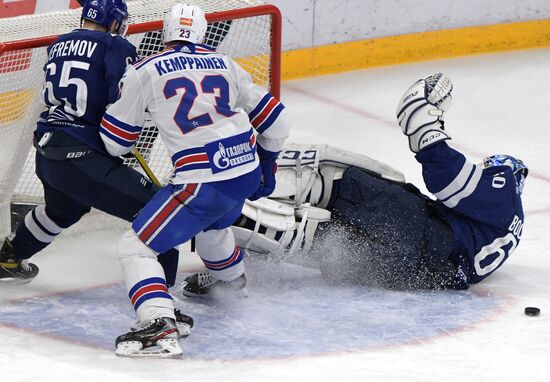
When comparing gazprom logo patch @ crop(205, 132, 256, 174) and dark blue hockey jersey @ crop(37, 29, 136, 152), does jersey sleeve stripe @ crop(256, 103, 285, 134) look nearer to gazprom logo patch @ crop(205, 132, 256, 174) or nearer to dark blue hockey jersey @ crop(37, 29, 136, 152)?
gazprom logo patch @ crop(205, 132, 256, 174)

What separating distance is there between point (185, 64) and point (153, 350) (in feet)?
2.57

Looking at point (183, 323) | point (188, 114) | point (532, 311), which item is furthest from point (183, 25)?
point (532, 311)

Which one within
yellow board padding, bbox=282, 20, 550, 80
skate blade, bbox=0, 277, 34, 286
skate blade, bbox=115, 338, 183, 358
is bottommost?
skate blade, bbox=0, 277, 34, 286

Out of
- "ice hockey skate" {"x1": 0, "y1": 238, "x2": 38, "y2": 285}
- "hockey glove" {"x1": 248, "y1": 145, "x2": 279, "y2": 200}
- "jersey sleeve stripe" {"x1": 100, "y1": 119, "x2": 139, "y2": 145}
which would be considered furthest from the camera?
"ice hockey skate" {"x1": 0, "y1": 238, "x2": 38, "y2": 285}

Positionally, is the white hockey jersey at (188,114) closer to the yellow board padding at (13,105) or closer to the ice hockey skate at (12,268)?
the ice hockey skate at (12,268)

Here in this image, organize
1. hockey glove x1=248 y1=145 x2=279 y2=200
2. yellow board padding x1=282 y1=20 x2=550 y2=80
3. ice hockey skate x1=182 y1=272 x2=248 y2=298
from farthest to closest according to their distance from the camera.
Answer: yellow board padding x1=282 y1=20 x2=550 y2=80
ice hockey skate x1=182 y1=272 x2=248 y2=298
hockey glove x1=248 y1=145 x2=279 y2=200

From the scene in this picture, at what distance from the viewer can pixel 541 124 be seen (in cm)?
607

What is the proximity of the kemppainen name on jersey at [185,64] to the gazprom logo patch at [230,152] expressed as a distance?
8.3 inches

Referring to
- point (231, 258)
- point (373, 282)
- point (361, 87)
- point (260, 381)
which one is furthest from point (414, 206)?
point (361, 87)

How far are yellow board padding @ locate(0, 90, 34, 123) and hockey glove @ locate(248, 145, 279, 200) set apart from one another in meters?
0.93

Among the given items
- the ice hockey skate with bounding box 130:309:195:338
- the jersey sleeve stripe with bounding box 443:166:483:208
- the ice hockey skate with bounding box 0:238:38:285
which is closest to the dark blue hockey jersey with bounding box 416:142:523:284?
the jersey sleeve stripe with bounding box 443:166:483:208

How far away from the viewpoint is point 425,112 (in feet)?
12.7

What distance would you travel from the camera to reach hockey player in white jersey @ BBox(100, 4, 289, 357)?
3398 mm

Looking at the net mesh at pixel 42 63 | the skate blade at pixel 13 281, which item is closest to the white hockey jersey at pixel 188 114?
the net mesh at pixel 42 63
